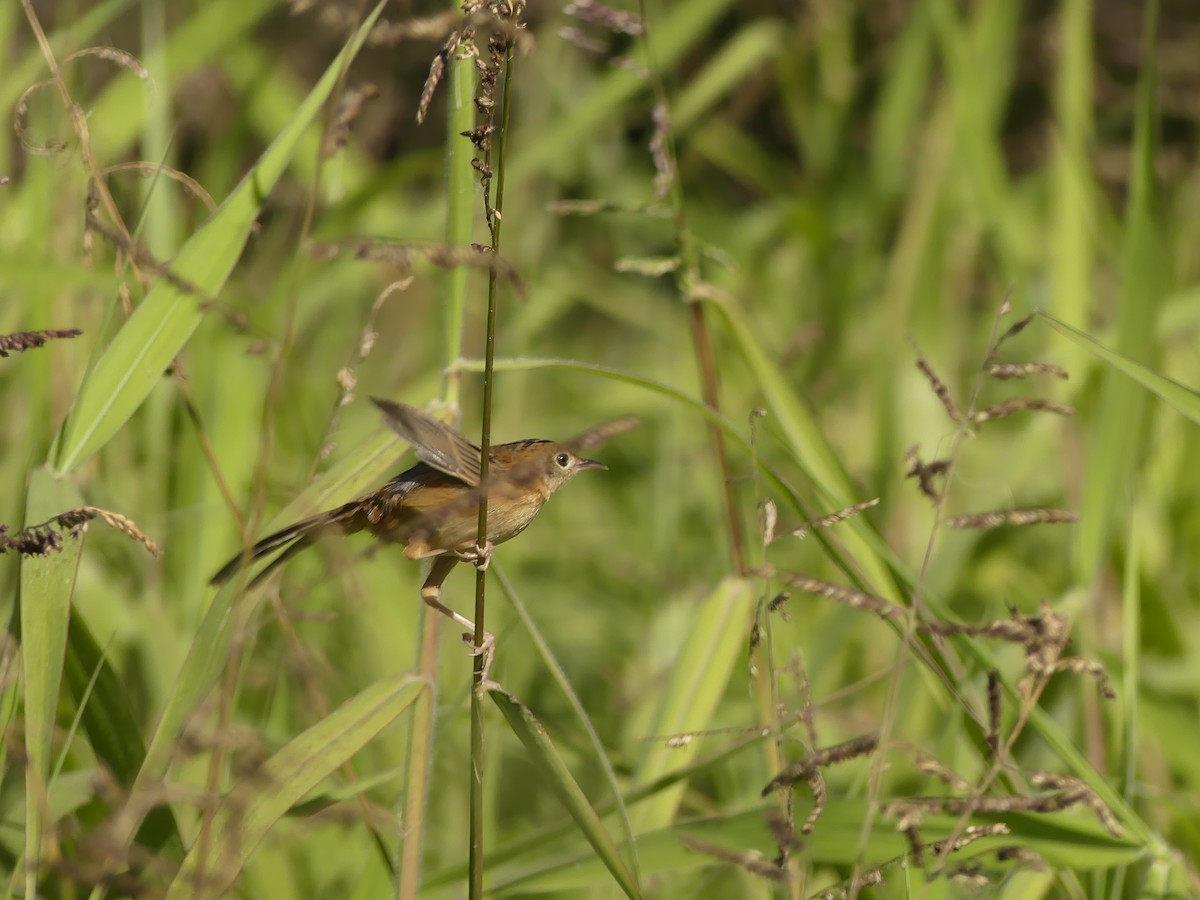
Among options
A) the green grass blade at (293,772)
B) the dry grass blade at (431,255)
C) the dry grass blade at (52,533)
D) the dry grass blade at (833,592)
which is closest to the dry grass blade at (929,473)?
the dry grass blade at (833,592)

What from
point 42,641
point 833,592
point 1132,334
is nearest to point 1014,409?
point 833,592

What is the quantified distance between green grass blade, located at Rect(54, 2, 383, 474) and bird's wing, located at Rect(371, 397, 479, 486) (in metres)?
0.34

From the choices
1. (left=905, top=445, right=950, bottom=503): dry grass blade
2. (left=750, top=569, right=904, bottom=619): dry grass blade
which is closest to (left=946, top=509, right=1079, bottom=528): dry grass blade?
(left=905, top=445, right=950, bottom=503): dry grass blade

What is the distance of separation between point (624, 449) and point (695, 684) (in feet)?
8.52

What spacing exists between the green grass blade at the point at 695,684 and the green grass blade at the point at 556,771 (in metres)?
0.60

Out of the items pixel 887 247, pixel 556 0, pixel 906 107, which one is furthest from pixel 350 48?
pixel 556 0

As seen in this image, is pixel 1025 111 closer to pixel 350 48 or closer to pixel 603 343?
pixel 603 343

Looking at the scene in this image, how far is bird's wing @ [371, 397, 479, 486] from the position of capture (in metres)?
1.52

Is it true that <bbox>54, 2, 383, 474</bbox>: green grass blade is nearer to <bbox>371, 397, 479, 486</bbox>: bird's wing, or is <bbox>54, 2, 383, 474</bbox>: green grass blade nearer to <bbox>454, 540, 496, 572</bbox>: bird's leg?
<bbox>371, 397, 479, 486</bbox>: bird's wing

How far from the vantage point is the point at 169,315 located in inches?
67.8

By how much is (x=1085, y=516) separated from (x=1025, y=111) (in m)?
5.92

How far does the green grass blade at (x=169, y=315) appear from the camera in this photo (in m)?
1.67

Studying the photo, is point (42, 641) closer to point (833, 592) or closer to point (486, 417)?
point (486, 417)

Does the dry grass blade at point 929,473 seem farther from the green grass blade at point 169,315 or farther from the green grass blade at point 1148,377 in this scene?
the green grass blade at point 169,315
